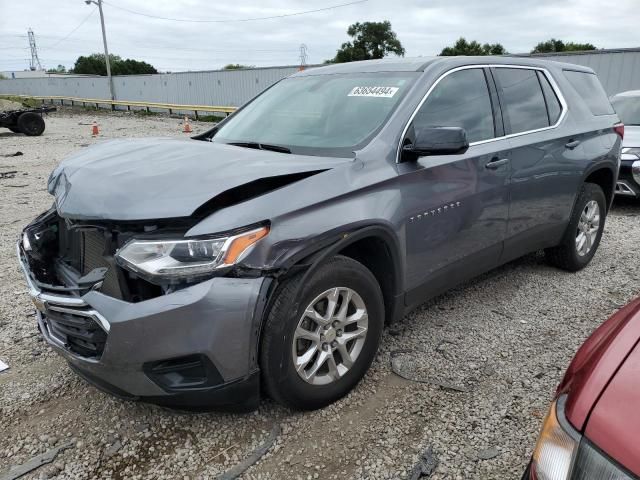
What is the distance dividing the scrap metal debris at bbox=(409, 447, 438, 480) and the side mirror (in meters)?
1.51

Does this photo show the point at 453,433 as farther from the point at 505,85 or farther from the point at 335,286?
the point at 505,85

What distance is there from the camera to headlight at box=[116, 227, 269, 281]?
2.14 meters

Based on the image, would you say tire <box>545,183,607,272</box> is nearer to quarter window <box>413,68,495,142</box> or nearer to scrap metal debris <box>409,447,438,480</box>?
quarter window <box>413,68,495,142</box>

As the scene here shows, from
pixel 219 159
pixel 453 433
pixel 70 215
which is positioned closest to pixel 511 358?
pixel 453 433

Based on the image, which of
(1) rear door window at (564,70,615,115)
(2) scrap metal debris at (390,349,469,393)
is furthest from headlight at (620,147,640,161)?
(2) scrap metal debris at (390,349,469,393)

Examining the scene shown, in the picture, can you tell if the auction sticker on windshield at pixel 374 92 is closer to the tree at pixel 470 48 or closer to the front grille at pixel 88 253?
the front grille at pixel 88 253

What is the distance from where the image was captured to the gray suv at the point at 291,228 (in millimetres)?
2162

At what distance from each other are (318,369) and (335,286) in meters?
0.44

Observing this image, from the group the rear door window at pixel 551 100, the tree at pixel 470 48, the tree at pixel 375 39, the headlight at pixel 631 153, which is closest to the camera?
the rear door window at pixel 551 100

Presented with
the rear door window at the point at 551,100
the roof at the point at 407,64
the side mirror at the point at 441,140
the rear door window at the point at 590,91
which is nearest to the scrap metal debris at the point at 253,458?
the side mirror at the point at 441,140

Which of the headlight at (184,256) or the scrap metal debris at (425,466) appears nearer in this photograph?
the headlight at (184,256)

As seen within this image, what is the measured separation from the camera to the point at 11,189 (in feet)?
28.3

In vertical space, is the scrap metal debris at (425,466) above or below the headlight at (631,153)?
below

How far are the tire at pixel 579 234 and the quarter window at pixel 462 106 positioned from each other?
140 centimetres
